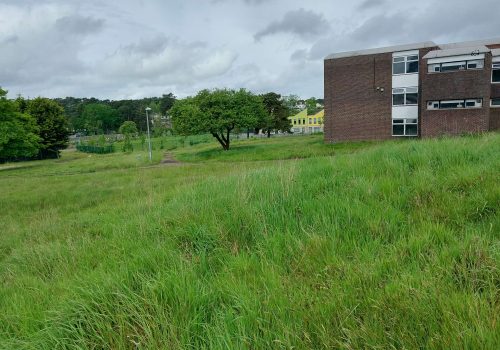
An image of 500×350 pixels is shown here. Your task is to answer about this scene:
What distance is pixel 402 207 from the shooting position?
3926mm

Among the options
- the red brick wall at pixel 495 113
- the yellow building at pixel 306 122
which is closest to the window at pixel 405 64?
the red brick wall at pixel 495 113

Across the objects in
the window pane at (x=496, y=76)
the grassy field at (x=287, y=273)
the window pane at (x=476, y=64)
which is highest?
the window pane at (x=476, y=64)

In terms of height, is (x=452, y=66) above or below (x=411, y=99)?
above

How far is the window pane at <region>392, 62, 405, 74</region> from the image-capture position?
3259 cm

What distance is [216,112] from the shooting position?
113 ft

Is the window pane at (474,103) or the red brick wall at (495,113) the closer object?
the window pane at (474,103)

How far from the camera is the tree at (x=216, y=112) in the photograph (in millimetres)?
34188

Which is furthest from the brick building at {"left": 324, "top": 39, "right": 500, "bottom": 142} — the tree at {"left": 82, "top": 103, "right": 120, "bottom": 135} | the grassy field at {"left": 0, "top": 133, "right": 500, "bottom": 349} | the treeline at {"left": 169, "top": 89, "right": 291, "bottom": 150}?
the tree at {"left": 82, "top": 103, "right": 120, "bottom": 135}

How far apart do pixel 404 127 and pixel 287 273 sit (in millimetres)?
33809

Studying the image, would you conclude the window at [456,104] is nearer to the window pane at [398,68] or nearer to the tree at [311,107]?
the window pane at [398,68]

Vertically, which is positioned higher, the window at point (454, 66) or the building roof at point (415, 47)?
the building roof at point (415, 47)

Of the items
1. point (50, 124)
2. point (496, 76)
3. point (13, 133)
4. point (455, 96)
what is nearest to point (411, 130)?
point (455, 96)

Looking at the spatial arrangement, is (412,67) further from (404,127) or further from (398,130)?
(398,130)

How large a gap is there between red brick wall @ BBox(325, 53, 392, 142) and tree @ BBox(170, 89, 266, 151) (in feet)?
26.0
